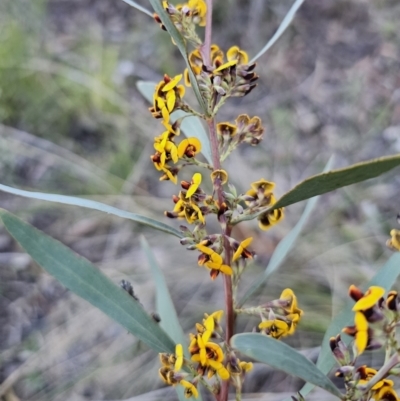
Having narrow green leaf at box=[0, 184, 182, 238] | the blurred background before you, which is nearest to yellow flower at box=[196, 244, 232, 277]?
narrow green leaf at box=[0, 184, 182, 238]

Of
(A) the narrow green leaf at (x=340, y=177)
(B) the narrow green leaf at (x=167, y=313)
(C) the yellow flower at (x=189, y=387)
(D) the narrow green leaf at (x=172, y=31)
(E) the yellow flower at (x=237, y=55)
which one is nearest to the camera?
(A) the narrow green leaf at (x=340, y=177)

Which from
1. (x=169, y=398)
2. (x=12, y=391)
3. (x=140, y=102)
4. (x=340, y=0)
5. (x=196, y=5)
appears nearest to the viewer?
(x=196, y=5)

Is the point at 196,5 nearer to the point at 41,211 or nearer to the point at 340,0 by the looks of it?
the point at 41,211

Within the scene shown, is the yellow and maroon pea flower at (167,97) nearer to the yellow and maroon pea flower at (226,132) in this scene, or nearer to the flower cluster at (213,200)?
the flower cluster at (213,200)

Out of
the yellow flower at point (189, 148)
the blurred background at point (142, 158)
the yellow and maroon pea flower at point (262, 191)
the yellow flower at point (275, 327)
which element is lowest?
the yellow flower at point (275, 327)

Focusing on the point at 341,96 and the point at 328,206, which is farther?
the point at 341,96

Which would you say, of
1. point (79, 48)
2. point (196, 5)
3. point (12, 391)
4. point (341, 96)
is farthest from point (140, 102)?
point (196, 5)

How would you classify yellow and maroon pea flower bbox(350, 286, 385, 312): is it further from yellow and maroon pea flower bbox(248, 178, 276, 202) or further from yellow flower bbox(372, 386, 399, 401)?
yellow and maroon pea flower bbox(248, 178, 276, 202)

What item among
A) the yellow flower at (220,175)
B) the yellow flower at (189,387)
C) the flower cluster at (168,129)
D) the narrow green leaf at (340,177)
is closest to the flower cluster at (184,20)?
the flower cluster at (168,129)
